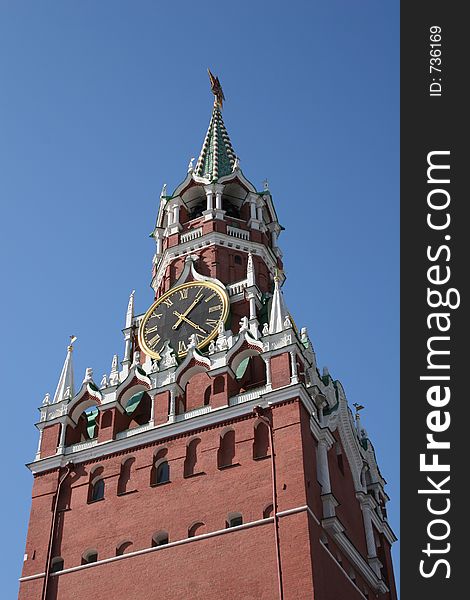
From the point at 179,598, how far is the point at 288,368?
26.4 feet

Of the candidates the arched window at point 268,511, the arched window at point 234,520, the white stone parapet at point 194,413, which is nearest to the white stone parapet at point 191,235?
the white stone parapet at point 194,413

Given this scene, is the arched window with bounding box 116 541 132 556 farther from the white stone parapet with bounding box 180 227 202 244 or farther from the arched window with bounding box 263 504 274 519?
the white stone parapet with bounding box 180 227 202 244

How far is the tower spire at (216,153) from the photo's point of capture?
46062 mm

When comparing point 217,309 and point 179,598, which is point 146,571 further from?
point 217,309

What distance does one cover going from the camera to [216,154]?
47250mm

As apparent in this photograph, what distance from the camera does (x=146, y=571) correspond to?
94.3 ft

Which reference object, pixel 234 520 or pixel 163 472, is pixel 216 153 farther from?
pixel 234 520

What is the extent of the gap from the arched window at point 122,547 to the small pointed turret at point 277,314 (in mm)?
8482

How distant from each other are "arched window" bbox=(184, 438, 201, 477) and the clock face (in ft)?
15.9

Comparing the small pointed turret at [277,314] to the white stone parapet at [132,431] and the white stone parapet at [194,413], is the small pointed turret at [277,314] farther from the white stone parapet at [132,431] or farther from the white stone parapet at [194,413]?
the white stone parapet at [132,431]

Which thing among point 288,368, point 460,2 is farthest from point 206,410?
point 460,2

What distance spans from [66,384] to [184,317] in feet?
16.9

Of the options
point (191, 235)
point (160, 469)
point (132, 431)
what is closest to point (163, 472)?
point (160, 469)

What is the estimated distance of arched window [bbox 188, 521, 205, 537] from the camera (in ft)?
95.0
